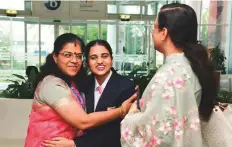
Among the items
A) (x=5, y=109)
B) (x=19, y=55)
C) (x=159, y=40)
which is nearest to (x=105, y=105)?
(x=159, y=40)

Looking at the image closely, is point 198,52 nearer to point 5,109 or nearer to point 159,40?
point 159,40

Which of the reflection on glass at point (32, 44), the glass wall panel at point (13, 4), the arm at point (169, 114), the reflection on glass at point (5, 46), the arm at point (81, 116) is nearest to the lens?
the arm at point (169, 114)

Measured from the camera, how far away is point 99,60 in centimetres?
175

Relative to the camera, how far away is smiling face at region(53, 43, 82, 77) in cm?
166

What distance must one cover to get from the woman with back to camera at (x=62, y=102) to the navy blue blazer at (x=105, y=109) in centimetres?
5

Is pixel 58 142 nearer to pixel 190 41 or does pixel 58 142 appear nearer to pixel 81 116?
pixel 81 116

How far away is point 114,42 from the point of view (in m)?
15.5

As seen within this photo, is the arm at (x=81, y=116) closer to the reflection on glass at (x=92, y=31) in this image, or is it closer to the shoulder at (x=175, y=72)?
the shoulder at (x=175, y=72)

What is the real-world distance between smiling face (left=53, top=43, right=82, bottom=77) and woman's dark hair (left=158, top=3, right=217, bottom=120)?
0.50 metres

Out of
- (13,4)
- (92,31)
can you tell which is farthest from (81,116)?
(92,31)

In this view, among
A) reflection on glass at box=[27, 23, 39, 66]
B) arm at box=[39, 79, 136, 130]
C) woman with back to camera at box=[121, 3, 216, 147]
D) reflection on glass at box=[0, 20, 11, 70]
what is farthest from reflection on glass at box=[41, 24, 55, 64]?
woman with back to camera at box=[121, 3, 216, 147]

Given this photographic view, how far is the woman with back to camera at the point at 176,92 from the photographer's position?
1291mm

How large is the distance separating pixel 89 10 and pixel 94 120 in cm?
850

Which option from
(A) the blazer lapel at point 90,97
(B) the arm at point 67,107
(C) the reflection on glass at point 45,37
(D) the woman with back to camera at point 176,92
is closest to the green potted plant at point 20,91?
(A) the blazer lapel at point 90,97
